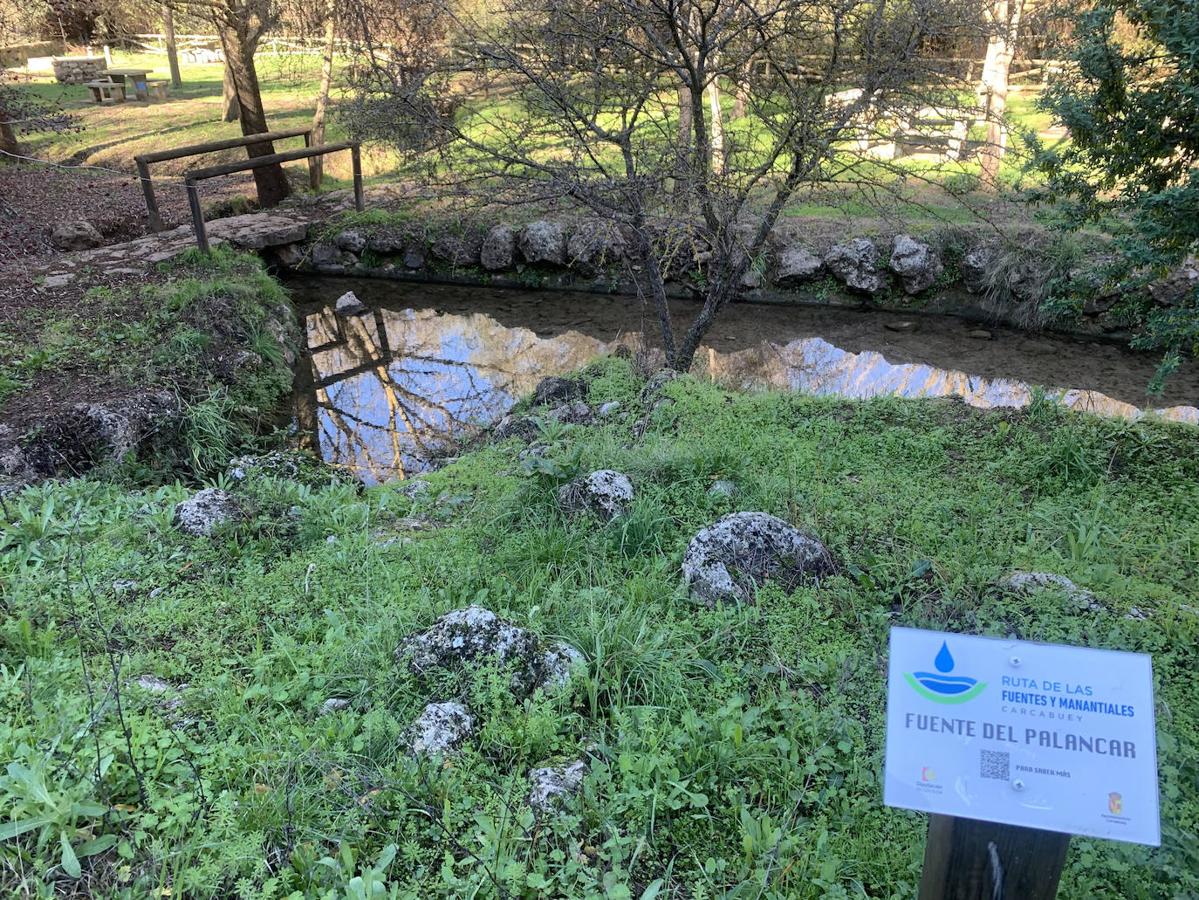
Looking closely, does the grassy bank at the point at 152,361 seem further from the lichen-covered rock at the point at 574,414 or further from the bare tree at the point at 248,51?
the bare tree at the point at 248,51

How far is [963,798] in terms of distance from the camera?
1.73 metres

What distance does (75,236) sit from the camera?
10.7 metres

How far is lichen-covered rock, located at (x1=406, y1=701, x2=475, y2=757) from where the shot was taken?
9.19 feet

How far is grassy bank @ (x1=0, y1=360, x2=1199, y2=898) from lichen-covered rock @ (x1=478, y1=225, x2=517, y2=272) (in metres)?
7.36

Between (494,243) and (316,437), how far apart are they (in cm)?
546

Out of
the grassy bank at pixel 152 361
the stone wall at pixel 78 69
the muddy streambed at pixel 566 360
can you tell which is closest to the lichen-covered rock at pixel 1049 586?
the muddy streambed at pixel 566 360

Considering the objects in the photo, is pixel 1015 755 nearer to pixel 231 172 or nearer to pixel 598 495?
pixel 598 495

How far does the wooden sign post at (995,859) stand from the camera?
176cm

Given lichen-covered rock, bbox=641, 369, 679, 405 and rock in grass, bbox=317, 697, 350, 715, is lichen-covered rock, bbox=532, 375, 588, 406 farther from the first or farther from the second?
rock in grass, bbox=317, 697, 350, 715

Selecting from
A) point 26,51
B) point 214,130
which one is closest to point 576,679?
point 214,130

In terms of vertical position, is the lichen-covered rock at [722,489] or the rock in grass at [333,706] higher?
the rock in grass at [333,706]

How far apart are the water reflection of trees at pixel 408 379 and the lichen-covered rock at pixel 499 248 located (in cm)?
143

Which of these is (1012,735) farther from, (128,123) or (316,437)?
(128,123)

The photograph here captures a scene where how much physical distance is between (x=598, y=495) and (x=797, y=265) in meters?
7.94
